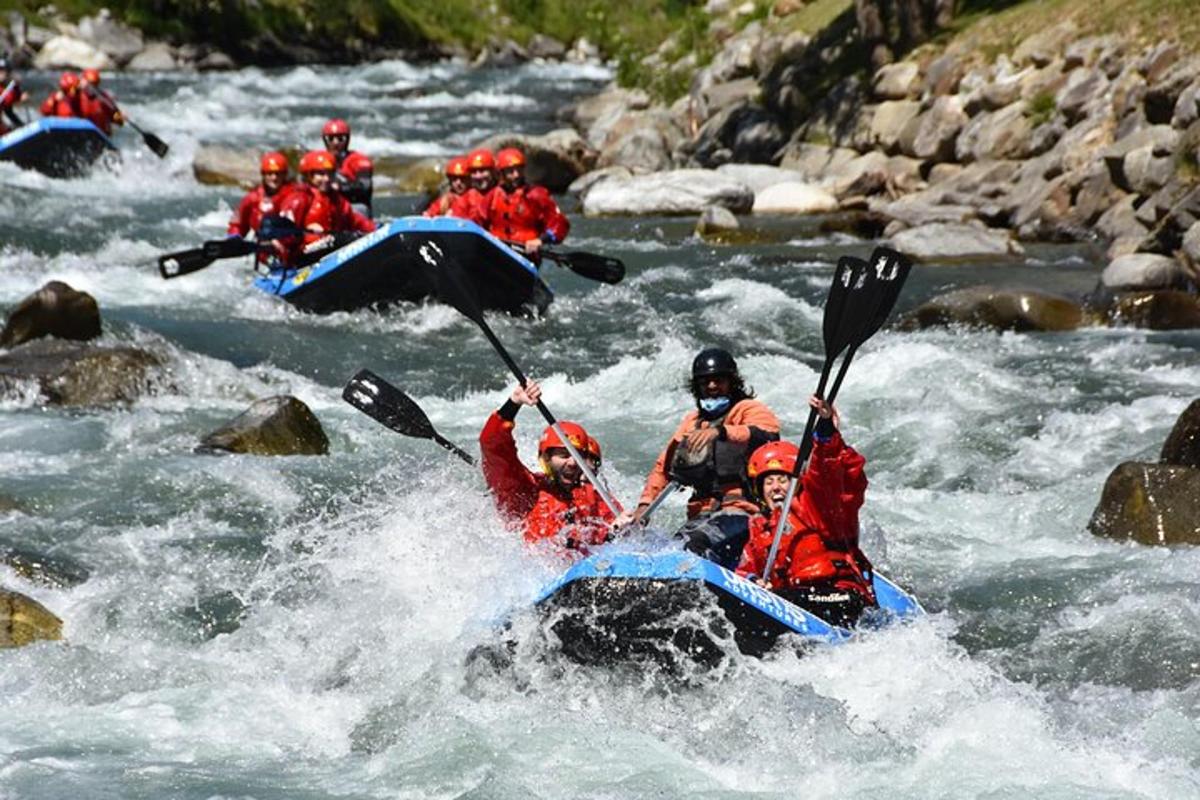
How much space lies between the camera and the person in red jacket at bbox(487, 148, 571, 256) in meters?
15.1

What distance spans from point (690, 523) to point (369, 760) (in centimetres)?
182

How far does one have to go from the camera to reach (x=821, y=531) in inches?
279

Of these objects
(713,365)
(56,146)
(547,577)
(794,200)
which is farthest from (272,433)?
(56,146)

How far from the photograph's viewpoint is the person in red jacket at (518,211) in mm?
15125

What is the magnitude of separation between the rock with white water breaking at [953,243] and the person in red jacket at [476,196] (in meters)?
3.80

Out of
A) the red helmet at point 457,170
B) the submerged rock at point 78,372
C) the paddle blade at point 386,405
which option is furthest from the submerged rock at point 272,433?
the red helmet at point 457,170

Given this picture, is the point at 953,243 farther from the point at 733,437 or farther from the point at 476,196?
the point at 733,437

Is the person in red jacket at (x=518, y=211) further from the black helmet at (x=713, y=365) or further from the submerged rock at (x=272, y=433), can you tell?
the black helmet at (x=713, y=365)

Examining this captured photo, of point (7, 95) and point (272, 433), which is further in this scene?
point (7, 95)

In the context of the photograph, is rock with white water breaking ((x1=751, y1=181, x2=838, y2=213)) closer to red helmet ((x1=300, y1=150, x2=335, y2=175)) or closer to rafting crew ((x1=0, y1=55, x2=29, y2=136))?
red helmet ((x1=300, y1=150, x2=335, y2=175))

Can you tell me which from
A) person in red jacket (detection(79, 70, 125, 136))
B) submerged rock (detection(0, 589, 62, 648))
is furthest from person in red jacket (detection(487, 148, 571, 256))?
person in red jacket (detection(79, 70, 125, 136))

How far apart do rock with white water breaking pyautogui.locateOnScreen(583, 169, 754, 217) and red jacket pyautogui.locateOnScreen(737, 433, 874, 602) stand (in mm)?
12626

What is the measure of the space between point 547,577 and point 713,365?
121cm

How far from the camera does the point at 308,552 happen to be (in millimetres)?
8828
